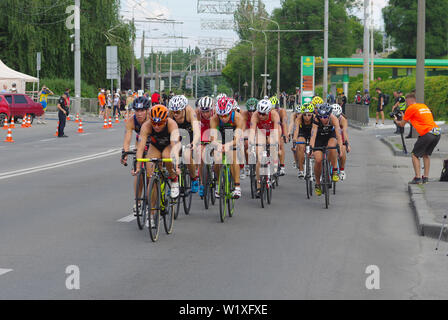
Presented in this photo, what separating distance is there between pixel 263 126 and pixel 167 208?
4174mm

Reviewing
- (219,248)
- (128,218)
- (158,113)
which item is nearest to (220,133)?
(128,218)

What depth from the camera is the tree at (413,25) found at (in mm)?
107625

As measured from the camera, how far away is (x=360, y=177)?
17062 mm

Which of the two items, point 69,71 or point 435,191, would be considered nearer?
point 435,191

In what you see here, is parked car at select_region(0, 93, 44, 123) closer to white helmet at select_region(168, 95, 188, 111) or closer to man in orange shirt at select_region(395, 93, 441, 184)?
man in orange shirt at select_region(395, 93, 441, 184)

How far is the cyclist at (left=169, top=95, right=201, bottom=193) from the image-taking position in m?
10.6

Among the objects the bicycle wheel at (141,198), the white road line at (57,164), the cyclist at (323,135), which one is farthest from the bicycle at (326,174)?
the white road line at (57,164)

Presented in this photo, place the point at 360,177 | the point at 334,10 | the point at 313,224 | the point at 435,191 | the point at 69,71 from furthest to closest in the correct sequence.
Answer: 1. the point at 334,10
2. the point at 69,71
3. the point at 360,177
4. the point at 435,191
5. the point at 313,224

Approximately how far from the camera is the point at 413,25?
10862cm

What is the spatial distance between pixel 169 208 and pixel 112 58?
4151 cm

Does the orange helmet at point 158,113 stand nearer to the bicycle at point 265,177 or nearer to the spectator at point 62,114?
the bicycle at point 265,177

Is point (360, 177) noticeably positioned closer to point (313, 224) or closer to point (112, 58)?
point (313, 224)

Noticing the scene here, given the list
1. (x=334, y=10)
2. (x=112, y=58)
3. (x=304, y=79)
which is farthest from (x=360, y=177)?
(x=334, y=10)

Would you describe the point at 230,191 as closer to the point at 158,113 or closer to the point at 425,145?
the point at 158,113
